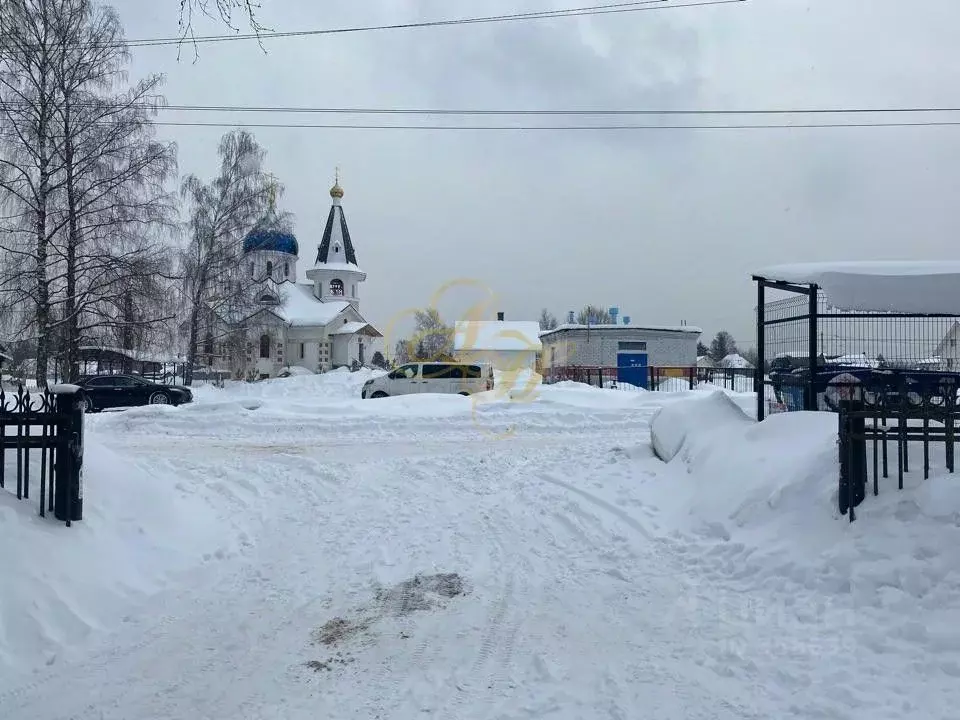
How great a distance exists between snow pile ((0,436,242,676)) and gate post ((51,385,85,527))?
0.42 ft

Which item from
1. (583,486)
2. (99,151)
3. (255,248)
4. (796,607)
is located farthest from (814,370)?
(255,248)

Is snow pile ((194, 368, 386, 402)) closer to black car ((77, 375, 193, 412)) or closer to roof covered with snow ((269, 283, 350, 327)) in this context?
black car ((77, 375, 193, 412))

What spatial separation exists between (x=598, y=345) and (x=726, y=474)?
43704mm

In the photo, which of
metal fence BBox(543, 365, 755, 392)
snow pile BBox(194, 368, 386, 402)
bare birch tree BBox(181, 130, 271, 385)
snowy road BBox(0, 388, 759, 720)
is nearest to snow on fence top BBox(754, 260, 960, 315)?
snowy road BBox(0, 388, 759, 720)

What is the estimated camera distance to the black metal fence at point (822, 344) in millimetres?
9000

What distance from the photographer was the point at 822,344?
930 centimetres

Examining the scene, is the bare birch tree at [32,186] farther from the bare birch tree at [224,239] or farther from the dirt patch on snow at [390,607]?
the dirt patch on snow at [390,607]

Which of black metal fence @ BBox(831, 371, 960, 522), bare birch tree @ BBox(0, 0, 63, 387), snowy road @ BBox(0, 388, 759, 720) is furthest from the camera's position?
bare birch tree @ BBox(0, 0, 63, 387)

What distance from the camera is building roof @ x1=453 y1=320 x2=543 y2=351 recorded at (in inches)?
2221

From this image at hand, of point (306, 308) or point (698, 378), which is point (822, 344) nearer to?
point (698, 378)

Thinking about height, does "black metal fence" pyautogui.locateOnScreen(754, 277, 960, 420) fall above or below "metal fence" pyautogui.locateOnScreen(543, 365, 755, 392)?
above

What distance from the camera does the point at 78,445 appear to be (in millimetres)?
5672

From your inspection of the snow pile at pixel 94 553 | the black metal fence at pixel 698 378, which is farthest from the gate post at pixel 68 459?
the black metal fence at pixel 698 378

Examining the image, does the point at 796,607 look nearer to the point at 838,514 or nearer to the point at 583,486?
the point at 838,514
